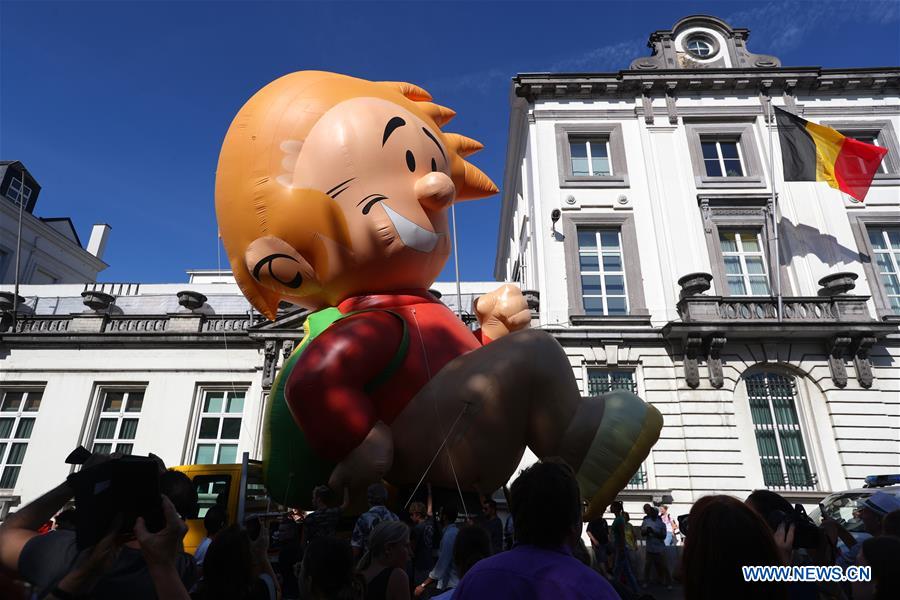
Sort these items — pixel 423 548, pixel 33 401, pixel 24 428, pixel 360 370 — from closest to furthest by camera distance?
pixel 423 548, pixel 360 370, pixel 24 428, pixel 33 401

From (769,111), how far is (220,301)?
19.1 meters

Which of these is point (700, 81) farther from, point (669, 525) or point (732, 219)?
point (669, 525)

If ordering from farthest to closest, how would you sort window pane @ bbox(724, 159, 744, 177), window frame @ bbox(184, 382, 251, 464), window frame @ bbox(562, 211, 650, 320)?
window pane @ bbox(724, 159, 744, 177), window frame @ bbox(184, 382, 251, 464), window frame @ bbox(562, 211, 650, 320)

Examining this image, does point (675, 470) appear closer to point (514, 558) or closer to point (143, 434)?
point (514, 558)

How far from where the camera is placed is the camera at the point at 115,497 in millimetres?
1487

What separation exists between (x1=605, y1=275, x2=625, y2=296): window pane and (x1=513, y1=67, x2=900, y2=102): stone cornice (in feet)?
20.5

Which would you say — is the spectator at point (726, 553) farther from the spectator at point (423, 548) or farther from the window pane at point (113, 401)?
the window pane at point (113, 401)

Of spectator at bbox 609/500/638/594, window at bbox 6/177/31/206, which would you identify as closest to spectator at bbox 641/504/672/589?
spectator at bbox 609/500/638/594

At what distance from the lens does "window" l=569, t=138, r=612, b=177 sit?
16.2 metres

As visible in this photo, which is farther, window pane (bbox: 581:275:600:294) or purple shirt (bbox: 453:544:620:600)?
window pane (bbox: 581:275:600:294)

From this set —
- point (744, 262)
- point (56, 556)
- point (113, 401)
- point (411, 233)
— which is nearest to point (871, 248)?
point (744, 262)

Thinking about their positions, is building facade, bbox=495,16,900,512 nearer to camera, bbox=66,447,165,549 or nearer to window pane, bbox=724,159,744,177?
window pane, bbox=724,159,744,177

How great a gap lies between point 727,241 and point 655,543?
9775 mm

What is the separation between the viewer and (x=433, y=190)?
4770mm
